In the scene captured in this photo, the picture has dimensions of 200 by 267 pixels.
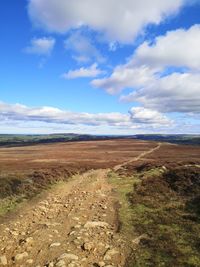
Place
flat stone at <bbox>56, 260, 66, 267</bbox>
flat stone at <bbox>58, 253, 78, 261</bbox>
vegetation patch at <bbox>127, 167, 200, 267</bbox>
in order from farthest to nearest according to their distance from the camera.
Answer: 1. vegetation patch at <bbox>127, 167, 200, 267</bbox>
2. flat stone at <bbox>58, 253, 78, 261</bbox>
3. flat stone at <bbox>56, 260, 66, 267</bbox>

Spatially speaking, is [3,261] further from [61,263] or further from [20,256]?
[61,263]

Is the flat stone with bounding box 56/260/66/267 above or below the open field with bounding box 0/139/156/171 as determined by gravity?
below

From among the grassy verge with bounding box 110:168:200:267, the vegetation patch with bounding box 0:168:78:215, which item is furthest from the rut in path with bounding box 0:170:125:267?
the vegetation patch with bounding box 0:168:78:215

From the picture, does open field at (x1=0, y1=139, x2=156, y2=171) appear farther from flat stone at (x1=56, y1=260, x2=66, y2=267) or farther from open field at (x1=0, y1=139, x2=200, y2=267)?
flat stone at (x1=56, y1=260, x2=66, y2=267)

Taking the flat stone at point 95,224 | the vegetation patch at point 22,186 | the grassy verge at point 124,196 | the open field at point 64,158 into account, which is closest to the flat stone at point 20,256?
the flat stone at point 95,224

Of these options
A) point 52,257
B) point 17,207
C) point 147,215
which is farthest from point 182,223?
point 17,207

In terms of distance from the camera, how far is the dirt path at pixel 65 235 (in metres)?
12.6

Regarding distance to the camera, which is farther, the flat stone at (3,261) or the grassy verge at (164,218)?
the grassy verge at (164,218)

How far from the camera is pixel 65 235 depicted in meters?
15.5

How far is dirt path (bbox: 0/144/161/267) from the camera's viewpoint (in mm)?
12633

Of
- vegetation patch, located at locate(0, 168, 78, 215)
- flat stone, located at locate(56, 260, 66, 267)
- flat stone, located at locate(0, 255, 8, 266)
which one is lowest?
flat stone, located at locate(0, 255, 8, 266)

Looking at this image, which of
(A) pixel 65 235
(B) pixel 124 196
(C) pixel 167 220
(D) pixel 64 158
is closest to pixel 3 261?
(A) pixel 65 235

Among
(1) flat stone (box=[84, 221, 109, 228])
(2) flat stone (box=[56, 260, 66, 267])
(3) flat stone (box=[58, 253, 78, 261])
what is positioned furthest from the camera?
(1) flat stone (box=[84, 221, 109, 228])

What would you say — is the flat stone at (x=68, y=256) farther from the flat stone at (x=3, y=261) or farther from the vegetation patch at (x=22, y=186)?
the vegetation patch at (x=22, y=186)
